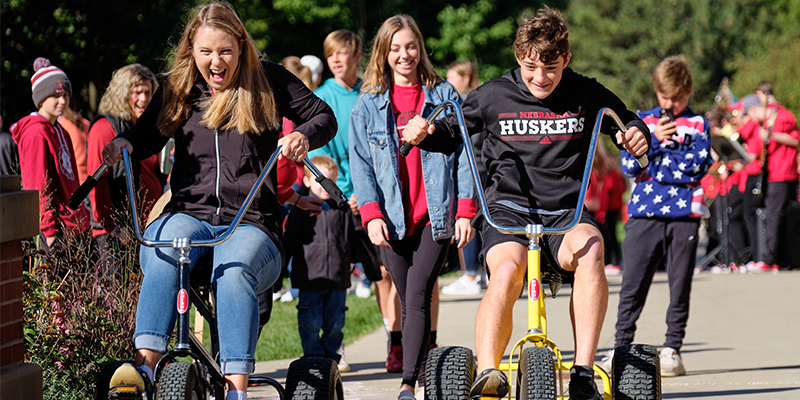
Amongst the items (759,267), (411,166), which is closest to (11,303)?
(411,166)

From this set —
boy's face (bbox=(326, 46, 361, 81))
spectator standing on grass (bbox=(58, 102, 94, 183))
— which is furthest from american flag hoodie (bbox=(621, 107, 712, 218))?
spectator standing on grass (bbox=(58, 102, 94, 183))

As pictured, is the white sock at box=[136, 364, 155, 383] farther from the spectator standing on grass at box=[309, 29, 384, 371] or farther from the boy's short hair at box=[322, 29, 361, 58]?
the boy's short hair at box=[322, 29, 361, 58]

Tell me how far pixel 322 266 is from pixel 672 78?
104 inches

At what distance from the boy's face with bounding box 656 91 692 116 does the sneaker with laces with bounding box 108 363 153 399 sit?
13.6 feet

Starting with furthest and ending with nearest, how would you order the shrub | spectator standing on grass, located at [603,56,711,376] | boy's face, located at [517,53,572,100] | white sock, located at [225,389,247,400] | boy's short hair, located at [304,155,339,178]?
boy's short hair, located at [304,155,339,178], spectator standing on grass, located at [603,56,711,376], the shrub, boy's face, located at [517,53,572,100], white sock, located at [225,389,247,400]

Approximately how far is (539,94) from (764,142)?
9.11 m

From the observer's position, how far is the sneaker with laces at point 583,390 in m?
3.87

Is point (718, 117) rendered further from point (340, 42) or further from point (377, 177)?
point (377, 177)

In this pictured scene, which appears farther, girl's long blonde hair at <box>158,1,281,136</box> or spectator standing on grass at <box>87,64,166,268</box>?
spectator standing on grass at <box>87,64,166,268</box>

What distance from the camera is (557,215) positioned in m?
4.40

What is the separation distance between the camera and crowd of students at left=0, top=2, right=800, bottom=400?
414 centimetres

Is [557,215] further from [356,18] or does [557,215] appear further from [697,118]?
[356,18]

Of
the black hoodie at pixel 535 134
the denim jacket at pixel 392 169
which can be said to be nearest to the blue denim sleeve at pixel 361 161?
the denim jacket at pixel 392 169

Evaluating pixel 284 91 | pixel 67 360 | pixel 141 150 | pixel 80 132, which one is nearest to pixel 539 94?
pixel 284 91
